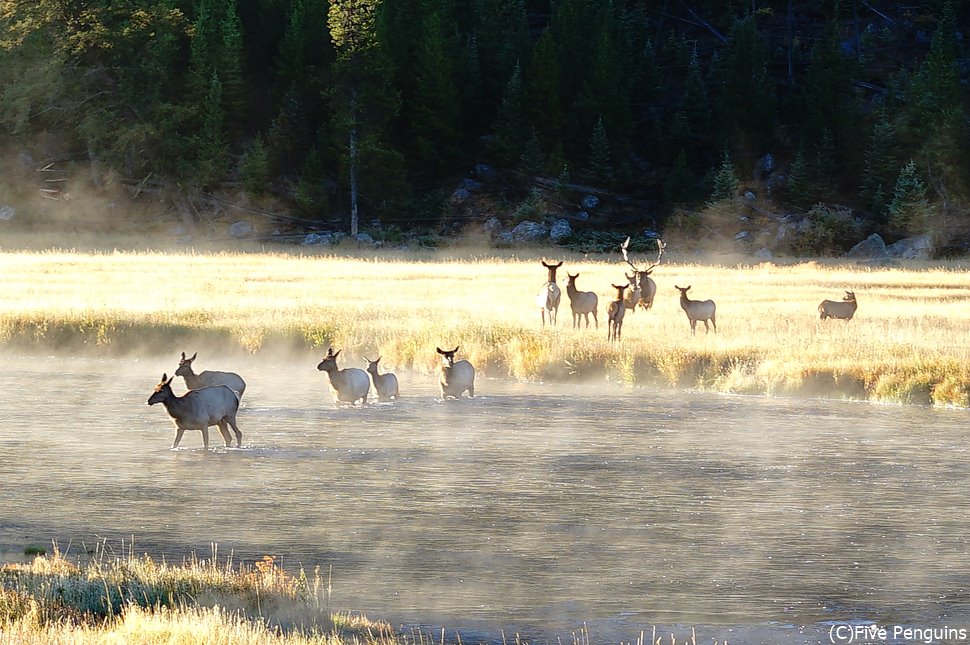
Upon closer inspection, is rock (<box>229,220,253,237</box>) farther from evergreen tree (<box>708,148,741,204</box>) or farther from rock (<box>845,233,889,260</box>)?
rock (<box>845,233,889,260</box>)

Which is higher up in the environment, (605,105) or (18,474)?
(605,105)

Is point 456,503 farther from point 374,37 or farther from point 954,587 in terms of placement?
point 374,37

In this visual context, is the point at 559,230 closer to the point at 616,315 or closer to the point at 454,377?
the point at 616,315

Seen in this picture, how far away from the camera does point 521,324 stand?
28.3 metres

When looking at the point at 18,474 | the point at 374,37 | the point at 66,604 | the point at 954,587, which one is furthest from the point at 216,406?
the point at 374,37

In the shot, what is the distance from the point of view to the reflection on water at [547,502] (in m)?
10.7

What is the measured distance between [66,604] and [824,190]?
6268cm

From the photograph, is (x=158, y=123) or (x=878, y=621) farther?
(x=158, y=123)

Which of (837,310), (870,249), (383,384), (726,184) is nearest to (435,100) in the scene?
(726,184)

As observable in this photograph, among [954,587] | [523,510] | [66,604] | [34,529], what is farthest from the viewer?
[523,510]

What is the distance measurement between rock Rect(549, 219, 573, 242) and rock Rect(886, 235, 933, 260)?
15421mm

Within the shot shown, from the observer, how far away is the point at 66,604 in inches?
376

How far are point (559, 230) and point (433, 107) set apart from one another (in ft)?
34.5

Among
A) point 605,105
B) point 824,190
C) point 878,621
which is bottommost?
point 878,621
